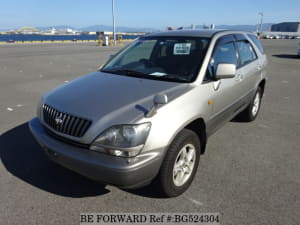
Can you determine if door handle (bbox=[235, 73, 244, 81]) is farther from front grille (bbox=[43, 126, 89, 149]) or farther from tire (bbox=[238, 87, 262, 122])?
front grille (bbox=[43, 126, 89, 149])

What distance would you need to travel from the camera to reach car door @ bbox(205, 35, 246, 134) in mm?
3048

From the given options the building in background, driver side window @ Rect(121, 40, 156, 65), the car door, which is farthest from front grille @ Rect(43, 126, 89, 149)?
the building in background

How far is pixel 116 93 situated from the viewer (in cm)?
262

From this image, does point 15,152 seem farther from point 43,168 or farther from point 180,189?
point 180,189

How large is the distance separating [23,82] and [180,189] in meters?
7.75

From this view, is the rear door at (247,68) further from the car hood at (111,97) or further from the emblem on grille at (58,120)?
the emblem on grille at (58,120)

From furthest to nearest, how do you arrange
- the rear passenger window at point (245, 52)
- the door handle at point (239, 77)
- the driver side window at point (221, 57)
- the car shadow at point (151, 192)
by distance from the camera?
the rear passenger window at point (245, 52), the door handle at point (239, 77), the driver side window at point (221, 57), the car shadow at point (151, 192)

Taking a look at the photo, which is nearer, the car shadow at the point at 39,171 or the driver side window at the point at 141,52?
the car shadow at the point at 39,171

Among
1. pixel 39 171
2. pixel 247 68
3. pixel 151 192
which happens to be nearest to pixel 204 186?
pixel 151 192

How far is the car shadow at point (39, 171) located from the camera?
9.11 feet

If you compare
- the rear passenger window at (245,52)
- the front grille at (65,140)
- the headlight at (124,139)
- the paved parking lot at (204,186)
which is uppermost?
the rear passenger window at (245,52)

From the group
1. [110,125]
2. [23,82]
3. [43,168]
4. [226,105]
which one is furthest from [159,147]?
[23,82]

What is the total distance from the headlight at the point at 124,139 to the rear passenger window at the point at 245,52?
8.17ft

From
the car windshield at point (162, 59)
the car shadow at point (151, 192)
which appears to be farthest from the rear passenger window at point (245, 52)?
the car shadow at point (151, 192)
